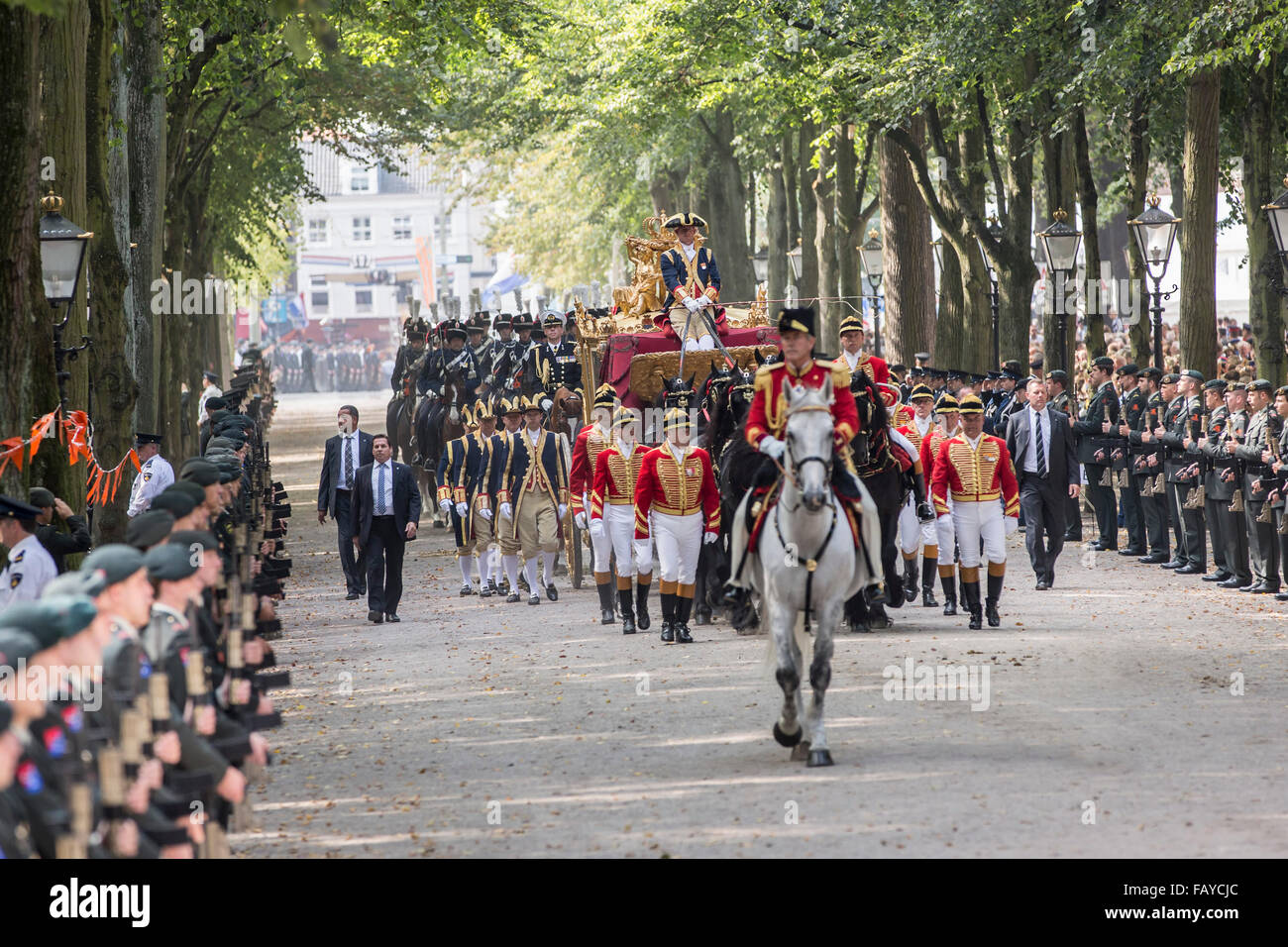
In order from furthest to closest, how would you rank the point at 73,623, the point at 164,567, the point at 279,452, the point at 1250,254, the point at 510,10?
the point at 279,452, the point at 510,10, the point at 1250,254, the point at 164,567, the point at 73,623

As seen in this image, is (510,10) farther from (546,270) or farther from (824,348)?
(546,270)

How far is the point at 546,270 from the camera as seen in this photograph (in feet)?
212

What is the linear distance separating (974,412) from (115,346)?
7902 millimetres

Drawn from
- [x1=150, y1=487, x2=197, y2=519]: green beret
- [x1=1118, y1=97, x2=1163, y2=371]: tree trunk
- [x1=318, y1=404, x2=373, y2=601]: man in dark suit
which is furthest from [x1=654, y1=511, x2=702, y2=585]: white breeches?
[x1=1118, y1=97, x2=1163, y2=371]: tree trunk

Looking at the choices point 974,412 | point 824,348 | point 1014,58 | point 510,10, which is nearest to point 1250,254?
point 1014,58

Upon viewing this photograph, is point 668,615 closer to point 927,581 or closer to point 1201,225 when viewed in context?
point 927,581

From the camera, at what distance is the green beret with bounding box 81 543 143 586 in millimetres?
6473

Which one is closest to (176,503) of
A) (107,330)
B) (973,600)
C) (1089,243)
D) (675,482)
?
(675,482)

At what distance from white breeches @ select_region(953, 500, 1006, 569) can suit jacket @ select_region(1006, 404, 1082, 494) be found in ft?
7.19

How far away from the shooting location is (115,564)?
21.4 ft

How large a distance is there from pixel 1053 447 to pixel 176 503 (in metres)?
11.5

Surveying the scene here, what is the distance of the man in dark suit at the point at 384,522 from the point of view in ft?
59.6

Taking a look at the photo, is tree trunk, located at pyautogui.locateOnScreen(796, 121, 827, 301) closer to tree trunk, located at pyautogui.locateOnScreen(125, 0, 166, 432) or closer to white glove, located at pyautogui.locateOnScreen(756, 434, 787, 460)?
tree trunk, located at pyautogui.locateOnScreen(125, 0, 166, 432)

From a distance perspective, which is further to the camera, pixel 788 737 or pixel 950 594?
pixel 950 594
